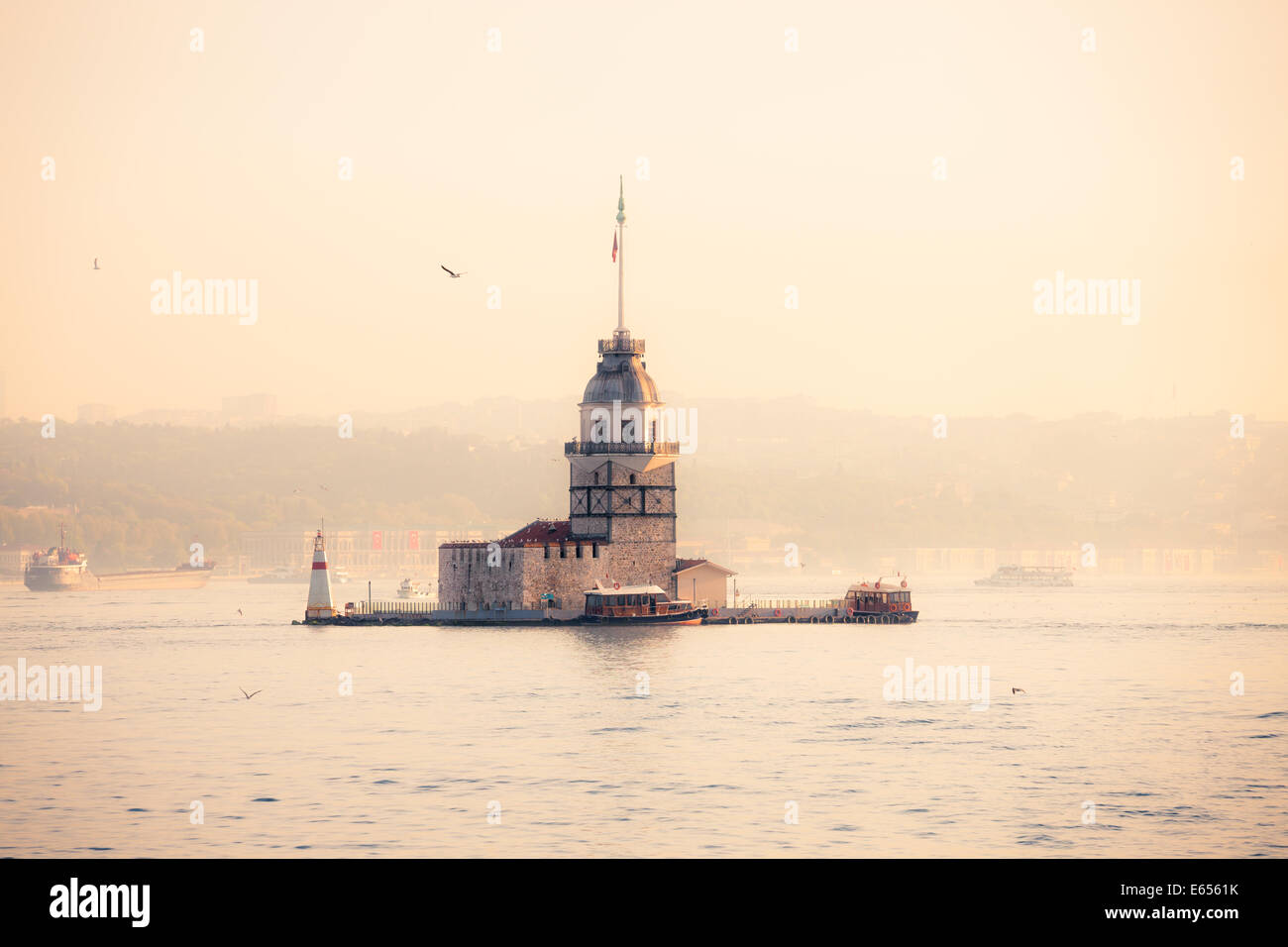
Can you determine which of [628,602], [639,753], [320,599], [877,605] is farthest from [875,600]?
[639,753]

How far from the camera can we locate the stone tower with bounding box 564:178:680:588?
90.9 m

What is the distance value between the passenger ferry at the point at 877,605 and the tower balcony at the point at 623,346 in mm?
21968

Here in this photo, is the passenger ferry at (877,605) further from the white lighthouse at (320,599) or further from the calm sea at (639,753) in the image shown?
the white lighthouse at (320,599)

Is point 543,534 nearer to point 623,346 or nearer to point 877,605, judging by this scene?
point 623,346

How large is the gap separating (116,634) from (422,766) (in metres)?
68.4

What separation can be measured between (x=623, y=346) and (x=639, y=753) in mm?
52858

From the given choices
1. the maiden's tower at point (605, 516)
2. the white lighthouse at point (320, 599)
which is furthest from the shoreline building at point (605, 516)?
the white lighthouse at point (320, 599)

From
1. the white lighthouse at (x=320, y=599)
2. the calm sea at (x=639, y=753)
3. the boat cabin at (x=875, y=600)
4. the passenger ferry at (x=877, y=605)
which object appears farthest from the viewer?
the boat cabin at (x=875, y=600)

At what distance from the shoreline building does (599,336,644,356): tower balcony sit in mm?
62

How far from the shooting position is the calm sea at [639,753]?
31.1 m

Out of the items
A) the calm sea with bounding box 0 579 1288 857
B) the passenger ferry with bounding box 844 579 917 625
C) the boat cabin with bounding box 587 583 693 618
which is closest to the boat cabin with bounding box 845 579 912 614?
the passenger ferry with bounding box 844 579 917 625

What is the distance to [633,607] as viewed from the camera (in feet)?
294

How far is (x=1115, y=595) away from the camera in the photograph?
649ft
